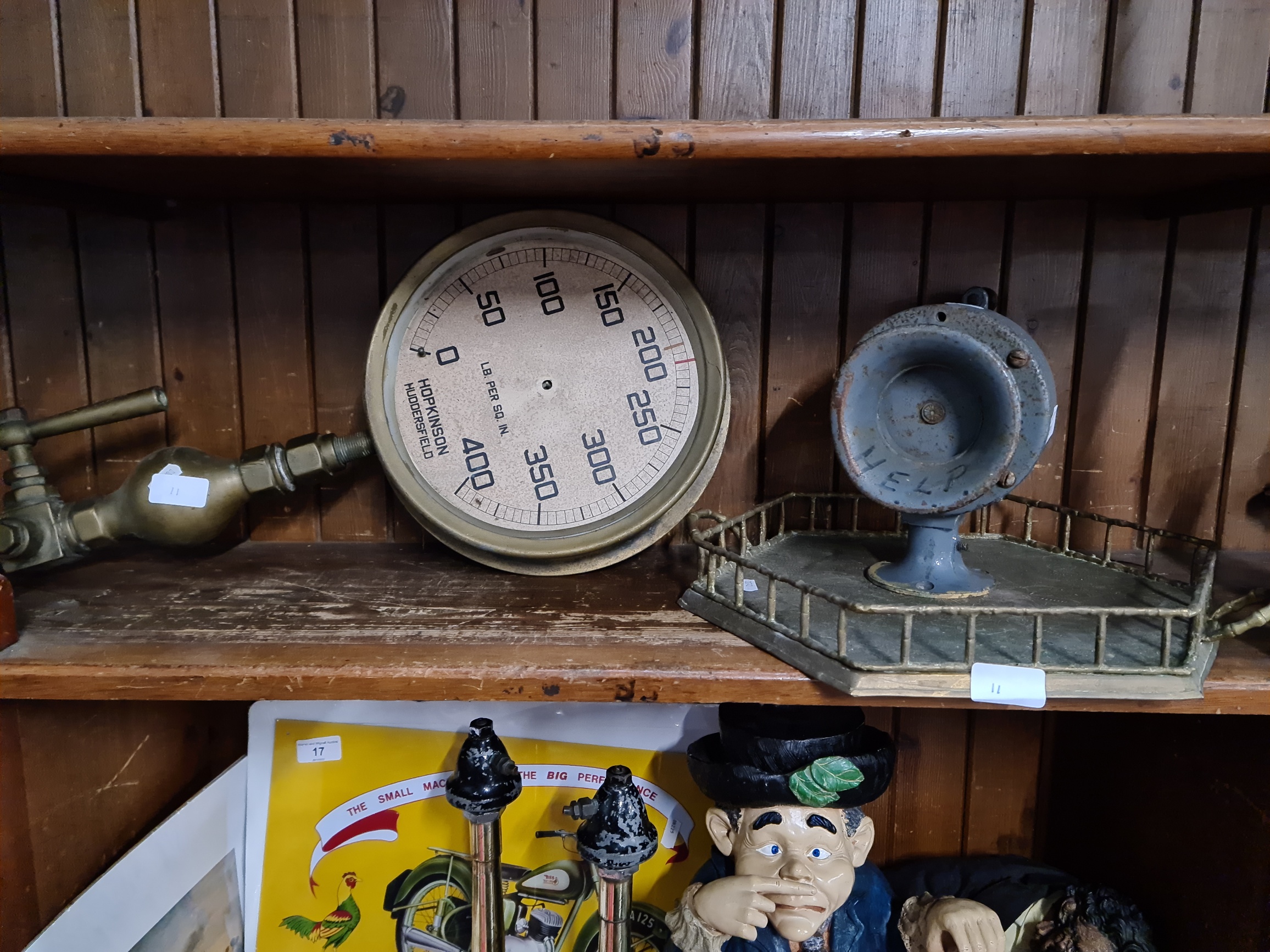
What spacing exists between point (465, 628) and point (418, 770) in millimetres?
335

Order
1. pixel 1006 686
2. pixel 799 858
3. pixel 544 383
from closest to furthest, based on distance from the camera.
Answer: pixel 1006 686 → pixel 799 858 → pixel 544 383

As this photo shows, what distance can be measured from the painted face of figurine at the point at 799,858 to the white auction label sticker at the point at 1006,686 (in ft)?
0.96

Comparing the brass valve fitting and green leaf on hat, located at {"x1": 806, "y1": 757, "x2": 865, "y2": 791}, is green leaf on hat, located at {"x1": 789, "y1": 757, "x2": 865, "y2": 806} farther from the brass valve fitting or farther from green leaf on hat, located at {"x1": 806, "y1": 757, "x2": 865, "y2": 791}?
the brass valve fitting

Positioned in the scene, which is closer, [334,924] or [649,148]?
[649,148]

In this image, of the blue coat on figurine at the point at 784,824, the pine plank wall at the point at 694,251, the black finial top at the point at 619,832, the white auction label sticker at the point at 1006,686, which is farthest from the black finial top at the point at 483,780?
the white auction label sticker at the point at 1006,686

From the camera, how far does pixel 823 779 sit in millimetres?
820

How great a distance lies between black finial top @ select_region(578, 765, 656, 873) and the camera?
0.79 meters

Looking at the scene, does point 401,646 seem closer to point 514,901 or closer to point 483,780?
point 483,780

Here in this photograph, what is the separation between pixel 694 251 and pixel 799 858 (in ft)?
2.33

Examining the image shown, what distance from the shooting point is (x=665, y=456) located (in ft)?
3.11

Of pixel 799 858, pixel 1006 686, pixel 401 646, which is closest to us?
pixel 1006 686

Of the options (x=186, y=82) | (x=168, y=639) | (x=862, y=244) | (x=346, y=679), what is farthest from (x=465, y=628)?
(x=186, y=82)

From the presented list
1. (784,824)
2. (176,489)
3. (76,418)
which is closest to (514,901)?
(784,824)

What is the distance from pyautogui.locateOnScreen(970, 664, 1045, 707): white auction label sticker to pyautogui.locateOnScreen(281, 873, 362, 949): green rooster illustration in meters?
0.80
